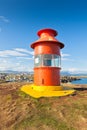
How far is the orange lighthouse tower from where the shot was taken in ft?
44.4

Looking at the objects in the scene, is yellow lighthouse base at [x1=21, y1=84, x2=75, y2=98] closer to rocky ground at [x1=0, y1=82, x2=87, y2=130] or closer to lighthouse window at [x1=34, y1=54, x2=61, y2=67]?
rocky ground at [x1=0, y1=82, x2=87, y2=130]

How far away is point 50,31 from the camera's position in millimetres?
15078

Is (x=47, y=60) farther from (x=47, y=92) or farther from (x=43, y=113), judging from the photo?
(x=43, y=113)

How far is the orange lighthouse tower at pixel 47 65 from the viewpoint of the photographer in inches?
533

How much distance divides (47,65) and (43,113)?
17.4 feet

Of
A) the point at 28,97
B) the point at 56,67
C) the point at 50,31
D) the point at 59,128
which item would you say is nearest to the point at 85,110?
the point at 59,128

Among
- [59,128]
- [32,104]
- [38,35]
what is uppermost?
[38,35]

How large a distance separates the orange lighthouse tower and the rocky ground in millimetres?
1947

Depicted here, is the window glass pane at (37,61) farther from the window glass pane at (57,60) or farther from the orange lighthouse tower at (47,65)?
the window glass pane at (57,60)

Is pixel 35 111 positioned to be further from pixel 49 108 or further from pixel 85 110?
pixel 85 110

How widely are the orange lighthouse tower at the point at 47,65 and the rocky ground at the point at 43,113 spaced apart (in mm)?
1947

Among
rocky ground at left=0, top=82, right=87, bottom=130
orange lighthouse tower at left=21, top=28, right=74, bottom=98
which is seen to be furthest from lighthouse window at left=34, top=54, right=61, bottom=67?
rocky ground at left=0, top=82, right=87, bottom=130

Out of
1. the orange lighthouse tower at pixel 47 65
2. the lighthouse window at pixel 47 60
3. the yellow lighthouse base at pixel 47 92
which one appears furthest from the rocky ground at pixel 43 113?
the lighthouse window at pixel 47 60

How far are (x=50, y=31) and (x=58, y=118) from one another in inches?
335
